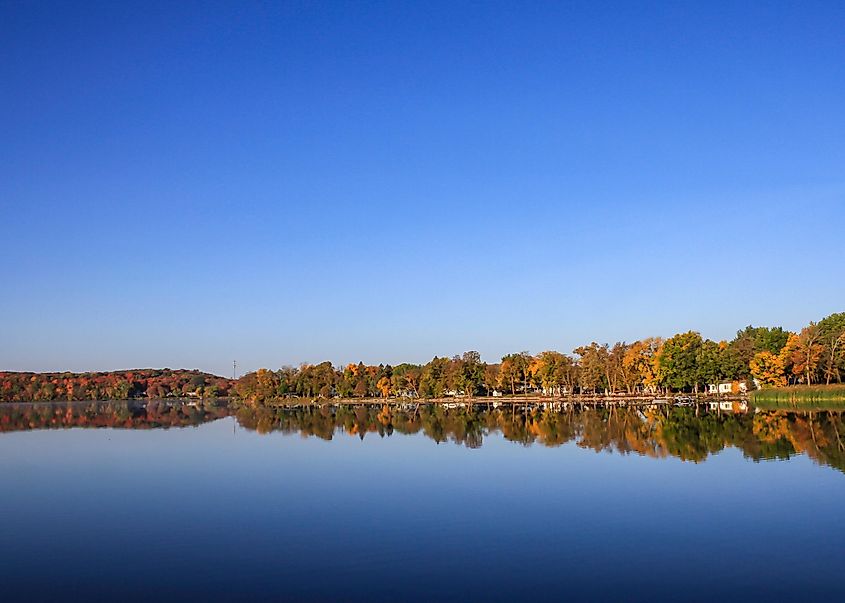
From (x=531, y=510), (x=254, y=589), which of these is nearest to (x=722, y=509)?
(x=531, y=510)

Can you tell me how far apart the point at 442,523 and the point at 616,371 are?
7072 cm

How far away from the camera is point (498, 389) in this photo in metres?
99.2

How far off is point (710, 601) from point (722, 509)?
24.1 ft

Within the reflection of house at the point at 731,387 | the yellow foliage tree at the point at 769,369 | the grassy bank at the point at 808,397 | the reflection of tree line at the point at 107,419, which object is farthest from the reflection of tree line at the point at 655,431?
the reflection of house at the point at 731,387

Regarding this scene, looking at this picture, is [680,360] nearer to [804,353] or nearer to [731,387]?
[731,387]

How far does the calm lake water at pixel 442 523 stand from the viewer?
1183cm

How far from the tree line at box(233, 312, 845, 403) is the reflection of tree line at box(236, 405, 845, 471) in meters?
20.2

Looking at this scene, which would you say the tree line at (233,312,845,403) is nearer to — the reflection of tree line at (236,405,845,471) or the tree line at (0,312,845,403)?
the tree line at (0,312,845,403)

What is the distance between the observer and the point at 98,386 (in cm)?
16738

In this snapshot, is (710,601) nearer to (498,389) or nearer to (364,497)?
(364,497)

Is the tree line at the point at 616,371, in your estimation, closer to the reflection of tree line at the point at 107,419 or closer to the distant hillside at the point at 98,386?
the reflection of tree line at the point at 107,419

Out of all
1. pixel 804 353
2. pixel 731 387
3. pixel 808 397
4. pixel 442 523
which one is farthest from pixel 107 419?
pixel 804 353

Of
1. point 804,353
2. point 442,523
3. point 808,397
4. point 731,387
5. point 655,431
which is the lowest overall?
point 655,431

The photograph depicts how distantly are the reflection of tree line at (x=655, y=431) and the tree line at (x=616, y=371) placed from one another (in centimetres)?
2019
